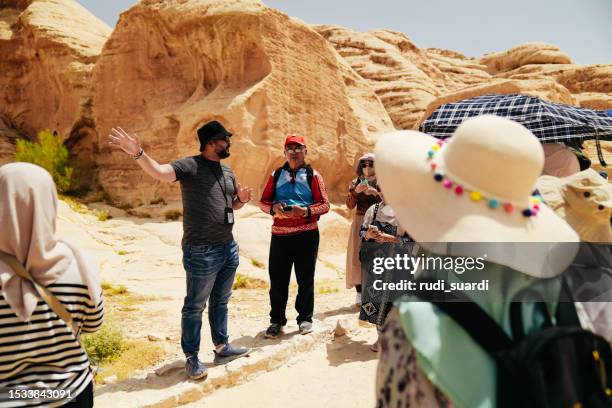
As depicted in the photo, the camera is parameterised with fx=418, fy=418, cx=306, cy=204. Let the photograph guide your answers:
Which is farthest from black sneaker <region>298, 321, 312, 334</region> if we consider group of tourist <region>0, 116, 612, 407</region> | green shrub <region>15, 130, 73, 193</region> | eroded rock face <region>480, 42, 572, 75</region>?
eroded rock face <region>480, 42, 572, 75</region>

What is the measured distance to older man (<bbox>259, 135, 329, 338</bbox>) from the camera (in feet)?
13.8

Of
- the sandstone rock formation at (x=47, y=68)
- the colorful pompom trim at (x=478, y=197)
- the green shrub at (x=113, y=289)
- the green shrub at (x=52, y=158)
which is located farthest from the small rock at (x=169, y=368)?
the sandstone rock formation at (x=47, y=68)

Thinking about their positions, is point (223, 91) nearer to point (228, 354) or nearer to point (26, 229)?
point (228, 354)

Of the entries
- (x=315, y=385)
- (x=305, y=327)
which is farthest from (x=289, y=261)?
(x=315, y=385)

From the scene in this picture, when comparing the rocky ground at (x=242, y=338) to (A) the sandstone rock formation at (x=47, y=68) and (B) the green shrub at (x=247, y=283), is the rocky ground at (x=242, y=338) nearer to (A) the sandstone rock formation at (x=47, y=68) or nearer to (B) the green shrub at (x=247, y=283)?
(B) the green shrub at (x=247, y=283)

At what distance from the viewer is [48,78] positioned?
52.2 ft

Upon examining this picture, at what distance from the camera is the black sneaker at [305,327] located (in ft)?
14.4

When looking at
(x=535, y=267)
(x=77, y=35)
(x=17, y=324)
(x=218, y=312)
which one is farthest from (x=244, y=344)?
(x=77, y=35)

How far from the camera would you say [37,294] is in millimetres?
1739

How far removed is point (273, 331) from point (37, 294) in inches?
114

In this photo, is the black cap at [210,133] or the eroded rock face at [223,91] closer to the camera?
the black cap at [210,133]

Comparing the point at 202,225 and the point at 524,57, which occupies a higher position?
the point at 524,57

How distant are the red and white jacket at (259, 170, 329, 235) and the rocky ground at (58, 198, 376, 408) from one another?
1128 millimetres

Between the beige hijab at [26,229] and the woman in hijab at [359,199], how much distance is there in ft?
10.3
